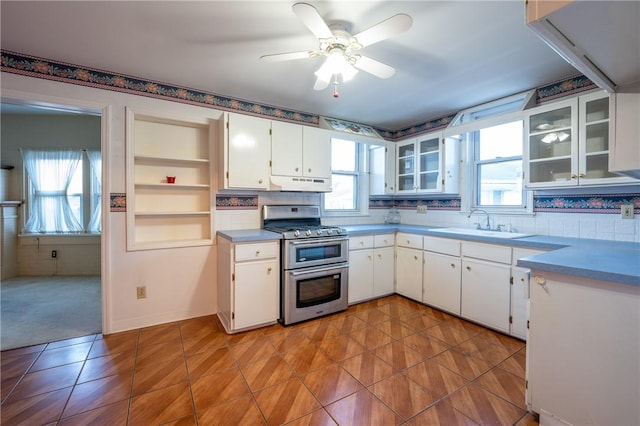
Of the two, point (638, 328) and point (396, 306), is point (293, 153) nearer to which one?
point (396, 306)

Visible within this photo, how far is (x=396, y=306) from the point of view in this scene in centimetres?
325

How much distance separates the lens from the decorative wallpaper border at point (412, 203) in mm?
3613

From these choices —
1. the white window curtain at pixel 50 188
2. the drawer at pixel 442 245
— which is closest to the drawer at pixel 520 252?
the drawer at pixel 442 245

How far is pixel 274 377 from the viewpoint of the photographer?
193 cm

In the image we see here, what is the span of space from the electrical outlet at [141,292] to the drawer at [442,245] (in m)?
2.99

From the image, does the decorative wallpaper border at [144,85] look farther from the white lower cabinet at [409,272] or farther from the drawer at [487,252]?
the white lower cabinet at [409,272]

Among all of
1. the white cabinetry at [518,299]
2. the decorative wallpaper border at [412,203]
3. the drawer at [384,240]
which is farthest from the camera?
the decorative wallpaper border at [412,203]

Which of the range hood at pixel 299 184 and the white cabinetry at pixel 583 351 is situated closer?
the white cabinetry at pixel 583 351

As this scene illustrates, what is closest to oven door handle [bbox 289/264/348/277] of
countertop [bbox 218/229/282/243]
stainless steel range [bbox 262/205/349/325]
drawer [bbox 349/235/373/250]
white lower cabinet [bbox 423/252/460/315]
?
stainless steel range [bbox 262/205/349/325]

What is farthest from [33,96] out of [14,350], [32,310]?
[32,310]

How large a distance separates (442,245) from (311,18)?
2487 mm

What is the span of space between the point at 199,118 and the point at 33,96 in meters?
1.27

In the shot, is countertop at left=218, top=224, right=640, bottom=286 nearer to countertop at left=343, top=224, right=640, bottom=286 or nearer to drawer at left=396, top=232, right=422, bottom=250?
countertop at left=343, top=224, right=640, bottom=286

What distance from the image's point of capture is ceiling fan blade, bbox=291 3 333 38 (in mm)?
1374
